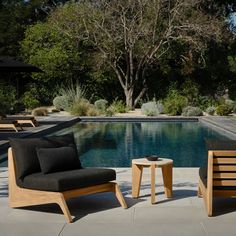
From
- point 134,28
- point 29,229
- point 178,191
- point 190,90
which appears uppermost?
point 134,28

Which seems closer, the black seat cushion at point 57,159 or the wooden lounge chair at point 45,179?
the wooden lounge chair at point 45,179

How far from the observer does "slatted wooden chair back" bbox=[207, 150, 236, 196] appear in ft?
15.4

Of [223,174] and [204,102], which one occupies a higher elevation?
[223,174]

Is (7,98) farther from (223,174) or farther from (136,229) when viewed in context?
(136,229)

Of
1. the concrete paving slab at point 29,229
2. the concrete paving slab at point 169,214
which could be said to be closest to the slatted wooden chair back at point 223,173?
the concrete paving slab at point 169,214

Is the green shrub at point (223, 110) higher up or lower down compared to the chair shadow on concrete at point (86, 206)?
lower down

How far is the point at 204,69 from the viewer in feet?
87.0

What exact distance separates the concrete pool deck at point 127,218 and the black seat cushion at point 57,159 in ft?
1.24

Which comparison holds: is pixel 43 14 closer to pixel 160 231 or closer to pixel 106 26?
pixel 106 26

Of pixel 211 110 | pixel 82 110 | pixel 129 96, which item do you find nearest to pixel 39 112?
pixel 82 110

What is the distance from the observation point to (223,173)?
4.70 metres

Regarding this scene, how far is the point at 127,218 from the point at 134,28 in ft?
65.5

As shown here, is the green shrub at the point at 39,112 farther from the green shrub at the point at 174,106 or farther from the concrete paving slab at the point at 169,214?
the concrete paving slab at the point at 169,214

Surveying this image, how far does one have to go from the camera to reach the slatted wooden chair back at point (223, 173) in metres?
4.68
